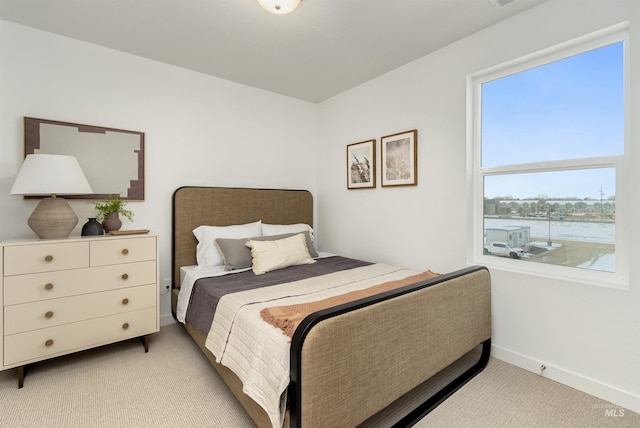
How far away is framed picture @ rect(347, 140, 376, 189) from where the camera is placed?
329 cm

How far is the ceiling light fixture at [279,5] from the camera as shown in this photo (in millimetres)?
1933

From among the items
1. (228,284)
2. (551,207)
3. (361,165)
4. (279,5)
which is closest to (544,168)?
(551,207)

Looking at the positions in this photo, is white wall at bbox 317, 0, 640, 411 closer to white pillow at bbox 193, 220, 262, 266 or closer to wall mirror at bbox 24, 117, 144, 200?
white pillow at bbox 193, 220, 262, 266

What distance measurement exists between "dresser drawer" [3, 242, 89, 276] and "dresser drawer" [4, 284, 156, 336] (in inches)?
9.0

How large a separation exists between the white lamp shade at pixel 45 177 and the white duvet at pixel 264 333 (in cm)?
138

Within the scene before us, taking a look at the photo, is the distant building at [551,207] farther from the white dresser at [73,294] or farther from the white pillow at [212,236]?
the white dresser at [73,294]

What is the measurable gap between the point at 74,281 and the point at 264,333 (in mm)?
1609

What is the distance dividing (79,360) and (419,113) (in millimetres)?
3528

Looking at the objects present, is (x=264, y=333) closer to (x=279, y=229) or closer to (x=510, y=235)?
(x=279, y=229)

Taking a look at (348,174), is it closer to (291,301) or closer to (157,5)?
(291,301)

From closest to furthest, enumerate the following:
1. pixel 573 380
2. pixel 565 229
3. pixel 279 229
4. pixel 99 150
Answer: pixel 573 380 → pixel 565 229 → pixel 99 150 → pixel 279 229

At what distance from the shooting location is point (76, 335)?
213 cm

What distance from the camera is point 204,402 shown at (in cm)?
182

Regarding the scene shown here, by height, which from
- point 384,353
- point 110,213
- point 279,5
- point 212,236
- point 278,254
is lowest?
point 384,353
